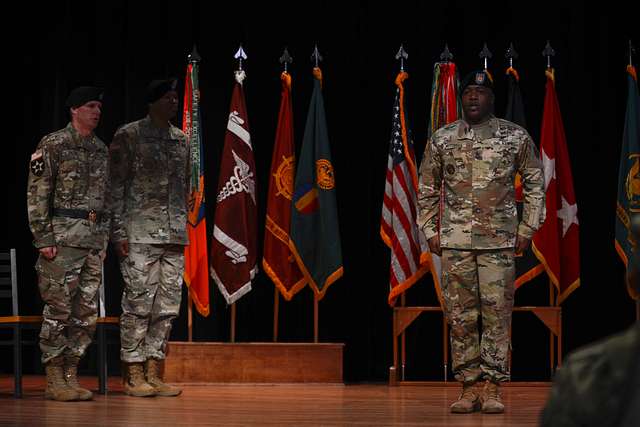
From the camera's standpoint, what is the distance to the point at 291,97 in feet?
21.6

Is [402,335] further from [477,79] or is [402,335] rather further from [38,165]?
[38,165]

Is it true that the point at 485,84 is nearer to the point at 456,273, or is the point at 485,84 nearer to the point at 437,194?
the point at 437,194

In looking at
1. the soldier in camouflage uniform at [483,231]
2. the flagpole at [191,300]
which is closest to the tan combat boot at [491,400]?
the soldier in camouflage uniform at [483,231]

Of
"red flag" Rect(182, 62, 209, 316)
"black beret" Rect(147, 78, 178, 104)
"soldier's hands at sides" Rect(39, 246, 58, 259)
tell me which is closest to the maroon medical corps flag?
"red flag" Rect(182, 62, 209, 316)

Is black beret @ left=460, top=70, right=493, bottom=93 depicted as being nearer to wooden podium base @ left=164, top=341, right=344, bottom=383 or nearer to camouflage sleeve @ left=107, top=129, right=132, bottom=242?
camouflage sleeve @ left=107, top=129, right=132, bottom=242

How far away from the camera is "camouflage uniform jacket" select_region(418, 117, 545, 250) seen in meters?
4.50

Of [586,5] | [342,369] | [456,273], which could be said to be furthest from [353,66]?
[456,273]

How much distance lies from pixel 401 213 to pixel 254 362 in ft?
4.29

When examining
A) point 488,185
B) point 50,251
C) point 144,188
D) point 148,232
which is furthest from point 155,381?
point 488,185

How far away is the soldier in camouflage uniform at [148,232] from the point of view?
16.5 ft

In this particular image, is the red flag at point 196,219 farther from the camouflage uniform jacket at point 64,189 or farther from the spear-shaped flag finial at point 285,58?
the camouflage uniform jacket at point 64,189

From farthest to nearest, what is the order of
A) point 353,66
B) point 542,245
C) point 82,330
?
point 353,66 < point 542,245 < point 82,330

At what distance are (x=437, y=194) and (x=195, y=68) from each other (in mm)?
2109

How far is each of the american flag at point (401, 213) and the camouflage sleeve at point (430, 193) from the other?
144 centimetres
